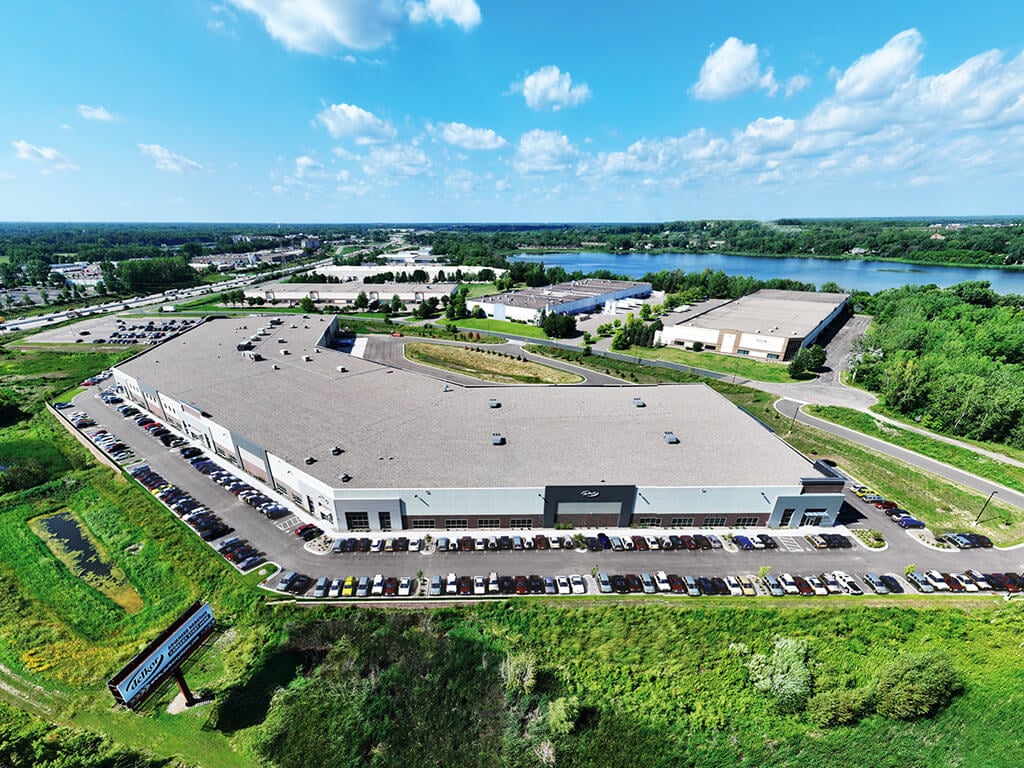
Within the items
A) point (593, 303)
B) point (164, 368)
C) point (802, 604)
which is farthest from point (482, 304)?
point (802, 604)

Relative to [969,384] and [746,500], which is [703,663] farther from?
[969,384]

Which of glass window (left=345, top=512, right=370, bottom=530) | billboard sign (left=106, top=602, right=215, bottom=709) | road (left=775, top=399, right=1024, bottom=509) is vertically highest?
billboard sign (left=106, top=602, right=215, bottom=709)

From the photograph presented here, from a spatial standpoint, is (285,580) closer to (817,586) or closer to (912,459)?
(817,586)

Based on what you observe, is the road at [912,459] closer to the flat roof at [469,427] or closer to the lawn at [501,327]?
the flat roof at [469,427]

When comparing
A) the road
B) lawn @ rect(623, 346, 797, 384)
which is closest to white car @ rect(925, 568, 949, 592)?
the road

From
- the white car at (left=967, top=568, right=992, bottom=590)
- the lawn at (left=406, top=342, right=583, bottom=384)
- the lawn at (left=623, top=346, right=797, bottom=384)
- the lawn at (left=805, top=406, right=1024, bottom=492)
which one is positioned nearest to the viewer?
the white car at (left=967, top=568, right=992, bottom=590)

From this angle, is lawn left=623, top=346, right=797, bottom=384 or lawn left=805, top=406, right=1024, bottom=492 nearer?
lawn left=805, top=406, right=1024, bottom=492

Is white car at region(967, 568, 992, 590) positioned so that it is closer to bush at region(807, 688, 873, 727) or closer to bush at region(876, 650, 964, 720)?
bush at region(876, 650, 964, 720)

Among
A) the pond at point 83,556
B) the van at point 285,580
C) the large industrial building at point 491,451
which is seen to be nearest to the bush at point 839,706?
the large industrial building at point 491,451
